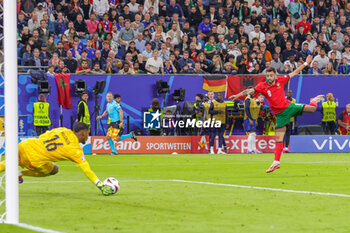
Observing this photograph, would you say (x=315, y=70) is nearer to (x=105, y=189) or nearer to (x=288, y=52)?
(x=288, y=52)

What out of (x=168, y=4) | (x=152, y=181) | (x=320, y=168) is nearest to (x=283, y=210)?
(x=152, y=181)

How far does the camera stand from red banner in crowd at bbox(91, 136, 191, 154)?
2711 cm

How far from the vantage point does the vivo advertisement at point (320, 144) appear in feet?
93.7

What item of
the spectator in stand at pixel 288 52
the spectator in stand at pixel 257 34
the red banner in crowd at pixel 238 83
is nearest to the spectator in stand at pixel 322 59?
the spectator in stand at pixel 288 52

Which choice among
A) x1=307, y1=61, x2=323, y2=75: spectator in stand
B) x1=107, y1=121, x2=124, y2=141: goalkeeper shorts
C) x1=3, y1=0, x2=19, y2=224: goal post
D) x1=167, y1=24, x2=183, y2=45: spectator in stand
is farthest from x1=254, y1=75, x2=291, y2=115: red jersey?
x1=167, y1=24, x2=183, y2=45: spectator in stand

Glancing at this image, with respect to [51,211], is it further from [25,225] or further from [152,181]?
[152,181]

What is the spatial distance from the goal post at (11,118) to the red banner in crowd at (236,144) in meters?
20.1

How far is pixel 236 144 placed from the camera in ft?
92.5

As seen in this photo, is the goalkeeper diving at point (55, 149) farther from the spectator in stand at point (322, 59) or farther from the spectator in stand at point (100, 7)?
the spectator in stand at point (322, 59)

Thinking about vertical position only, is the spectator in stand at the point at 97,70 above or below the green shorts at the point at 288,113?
below

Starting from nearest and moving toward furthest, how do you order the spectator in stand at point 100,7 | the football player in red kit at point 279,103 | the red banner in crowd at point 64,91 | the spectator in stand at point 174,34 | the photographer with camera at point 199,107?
the football player in red kit at point 279,103, the red banner in crowd at point 64,91, the photographer with camera at point 199,107, the spectator in stand at point 174,34, the spectator in stand at point 100,7

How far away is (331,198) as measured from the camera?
1080cm

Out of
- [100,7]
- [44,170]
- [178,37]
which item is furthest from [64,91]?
[44,170]

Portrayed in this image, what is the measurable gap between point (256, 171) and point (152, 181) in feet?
12.7
